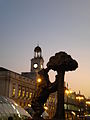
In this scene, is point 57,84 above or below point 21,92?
below

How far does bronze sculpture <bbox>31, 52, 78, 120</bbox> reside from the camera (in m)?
16.2

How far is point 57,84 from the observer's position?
1669 centimetres

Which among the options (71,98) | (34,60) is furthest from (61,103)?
(71,98)

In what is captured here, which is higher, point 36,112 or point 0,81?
point 0,81

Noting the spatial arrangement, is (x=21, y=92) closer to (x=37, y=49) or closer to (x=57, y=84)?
(x=37, y=49)

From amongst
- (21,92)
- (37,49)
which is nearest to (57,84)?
(21,92)

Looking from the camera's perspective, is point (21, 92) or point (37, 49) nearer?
point (21, 92)

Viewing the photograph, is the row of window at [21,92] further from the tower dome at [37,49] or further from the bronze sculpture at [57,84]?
the bronze sculpture at [57,84]

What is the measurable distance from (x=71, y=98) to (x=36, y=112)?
99.4 meters

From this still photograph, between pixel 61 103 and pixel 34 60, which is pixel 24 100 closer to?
pixel 34 60

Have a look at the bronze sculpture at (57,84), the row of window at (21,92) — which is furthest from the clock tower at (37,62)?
the bronze sculpture at (57,84)

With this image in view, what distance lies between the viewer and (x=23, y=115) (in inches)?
1476

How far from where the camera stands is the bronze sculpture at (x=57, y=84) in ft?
53.0

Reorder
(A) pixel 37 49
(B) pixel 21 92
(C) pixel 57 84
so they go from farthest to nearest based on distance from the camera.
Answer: (A) pixel 37 49
(B) pixel 21 92
(C) pixel 57 84
